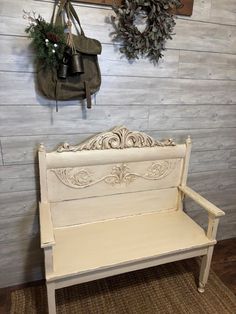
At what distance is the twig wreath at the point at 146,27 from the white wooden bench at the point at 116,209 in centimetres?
49

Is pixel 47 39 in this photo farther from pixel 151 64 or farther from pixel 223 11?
pixel 223 11

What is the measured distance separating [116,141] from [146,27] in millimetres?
681

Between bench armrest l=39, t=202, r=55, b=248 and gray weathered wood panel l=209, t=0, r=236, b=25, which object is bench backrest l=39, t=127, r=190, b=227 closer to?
bench armrest l=39, t=202, r=55, b=248

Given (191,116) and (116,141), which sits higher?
(191,116)

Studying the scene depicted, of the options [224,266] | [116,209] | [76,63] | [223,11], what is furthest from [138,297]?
[223,11]

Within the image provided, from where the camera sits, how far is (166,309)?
1601 millimetres

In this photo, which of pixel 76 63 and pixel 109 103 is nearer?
pixel 76 63

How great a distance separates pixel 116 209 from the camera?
5.62ft

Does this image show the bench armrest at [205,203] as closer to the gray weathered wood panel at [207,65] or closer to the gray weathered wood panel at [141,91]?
the gray weathered wood panel at [141,91]

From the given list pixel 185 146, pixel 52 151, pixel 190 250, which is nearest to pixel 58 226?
pixel 52 151

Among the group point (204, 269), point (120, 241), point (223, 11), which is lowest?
point (204, 269)

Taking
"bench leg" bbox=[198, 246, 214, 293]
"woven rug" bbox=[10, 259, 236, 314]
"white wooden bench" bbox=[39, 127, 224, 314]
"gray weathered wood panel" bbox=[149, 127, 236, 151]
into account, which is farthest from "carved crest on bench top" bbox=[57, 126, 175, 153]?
"woven rug" bbox=[10, 259, 236, 314]

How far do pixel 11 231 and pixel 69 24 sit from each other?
126 centimetres

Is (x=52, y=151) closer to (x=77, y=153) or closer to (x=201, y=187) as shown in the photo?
(x=77, y=153)
